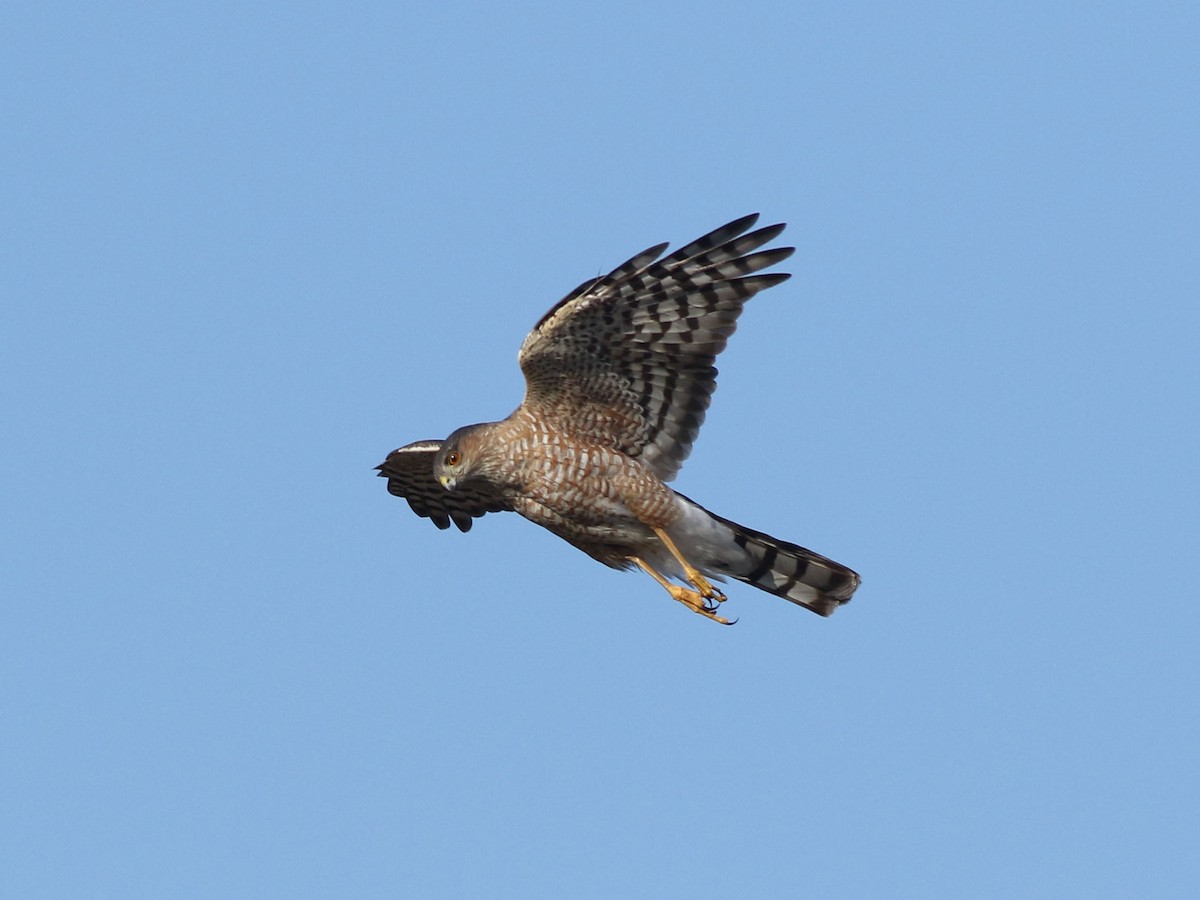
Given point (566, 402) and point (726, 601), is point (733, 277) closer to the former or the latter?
point (566, 402)

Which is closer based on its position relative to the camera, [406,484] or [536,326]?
[536,326]

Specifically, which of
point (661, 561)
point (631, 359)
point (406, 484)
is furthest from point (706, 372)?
point (406, 484)

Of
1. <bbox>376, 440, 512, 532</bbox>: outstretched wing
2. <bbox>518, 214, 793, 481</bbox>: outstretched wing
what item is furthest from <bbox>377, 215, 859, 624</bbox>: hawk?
<bbox>376, 440, 512, 532</bbox>: outstretched wing

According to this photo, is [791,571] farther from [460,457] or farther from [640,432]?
[460,457]

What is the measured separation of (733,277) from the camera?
38.9 feet

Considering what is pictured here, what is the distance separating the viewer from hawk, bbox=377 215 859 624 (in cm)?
1185

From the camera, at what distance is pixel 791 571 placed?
13.3 metres

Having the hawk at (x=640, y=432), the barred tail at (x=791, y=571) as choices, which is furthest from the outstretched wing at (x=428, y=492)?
the barred tail at (x=791, y=571)

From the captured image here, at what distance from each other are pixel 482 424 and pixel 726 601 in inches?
78.8

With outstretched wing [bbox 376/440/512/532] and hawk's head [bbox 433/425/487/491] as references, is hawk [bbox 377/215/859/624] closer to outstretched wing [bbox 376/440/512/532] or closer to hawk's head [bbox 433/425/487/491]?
hawk's head [bbox 433/425/487/491]

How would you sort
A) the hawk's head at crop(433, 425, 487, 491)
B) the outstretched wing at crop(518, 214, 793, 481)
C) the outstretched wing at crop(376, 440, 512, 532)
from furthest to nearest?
the outstretched wing at crop(376, 440, 512, 532) → the hawk's head at crop(433, 425, 487, 491) → the outstretched wing at crop(518, 214, 793, 481)

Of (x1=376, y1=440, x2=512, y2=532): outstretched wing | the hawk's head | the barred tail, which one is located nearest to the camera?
the hawk's head

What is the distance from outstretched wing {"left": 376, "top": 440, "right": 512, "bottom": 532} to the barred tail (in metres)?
1.74

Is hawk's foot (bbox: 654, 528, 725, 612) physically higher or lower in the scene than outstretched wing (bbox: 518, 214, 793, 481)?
lower
